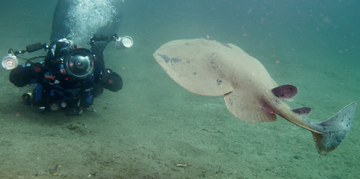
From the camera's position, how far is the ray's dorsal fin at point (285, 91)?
1718 mm

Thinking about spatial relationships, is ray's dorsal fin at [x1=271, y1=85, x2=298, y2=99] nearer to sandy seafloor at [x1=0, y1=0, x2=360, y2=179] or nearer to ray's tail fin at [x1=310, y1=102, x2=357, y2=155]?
ray's tail fin at [x1=310, y1=102, x2=357, y2=155]

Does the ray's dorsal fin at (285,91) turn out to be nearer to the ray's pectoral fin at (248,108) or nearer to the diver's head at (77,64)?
the ray's pectoral fin at (248,108)

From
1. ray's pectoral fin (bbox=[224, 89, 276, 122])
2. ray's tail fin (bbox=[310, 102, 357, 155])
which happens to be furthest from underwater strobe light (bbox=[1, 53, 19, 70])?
ray's tail fin (bbox=[310, 102, 357, 155])

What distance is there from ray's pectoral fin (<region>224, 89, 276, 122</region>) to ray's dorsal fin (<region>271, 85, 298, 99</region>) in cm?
18

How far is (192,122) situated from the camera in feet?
14.7

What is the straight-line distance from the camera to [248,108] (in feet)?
6.05

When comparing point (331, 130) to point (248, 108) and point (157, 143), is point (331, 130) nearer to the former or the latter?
point (248, 108)

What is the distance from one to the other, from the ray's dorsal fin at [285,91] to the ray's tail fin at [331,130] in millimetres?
367

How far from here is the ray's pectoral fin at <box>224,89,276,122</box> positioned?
1.79 metres

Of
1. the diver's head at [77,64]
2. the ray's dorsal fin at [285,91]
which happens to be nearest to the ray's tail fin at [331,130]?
the ray's dorsal fin at [285,91]

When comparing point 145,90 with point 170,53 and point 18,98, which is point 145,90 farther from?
point 170,53

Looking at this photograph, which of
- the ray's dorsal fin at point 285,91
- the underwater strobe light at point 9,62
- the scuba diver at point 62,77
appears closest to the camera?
the ray's dorsal fin at point 285,91

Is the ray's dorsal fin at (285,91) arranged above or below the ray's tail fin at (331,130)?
above

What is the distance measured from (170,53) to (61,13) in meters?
10.1
